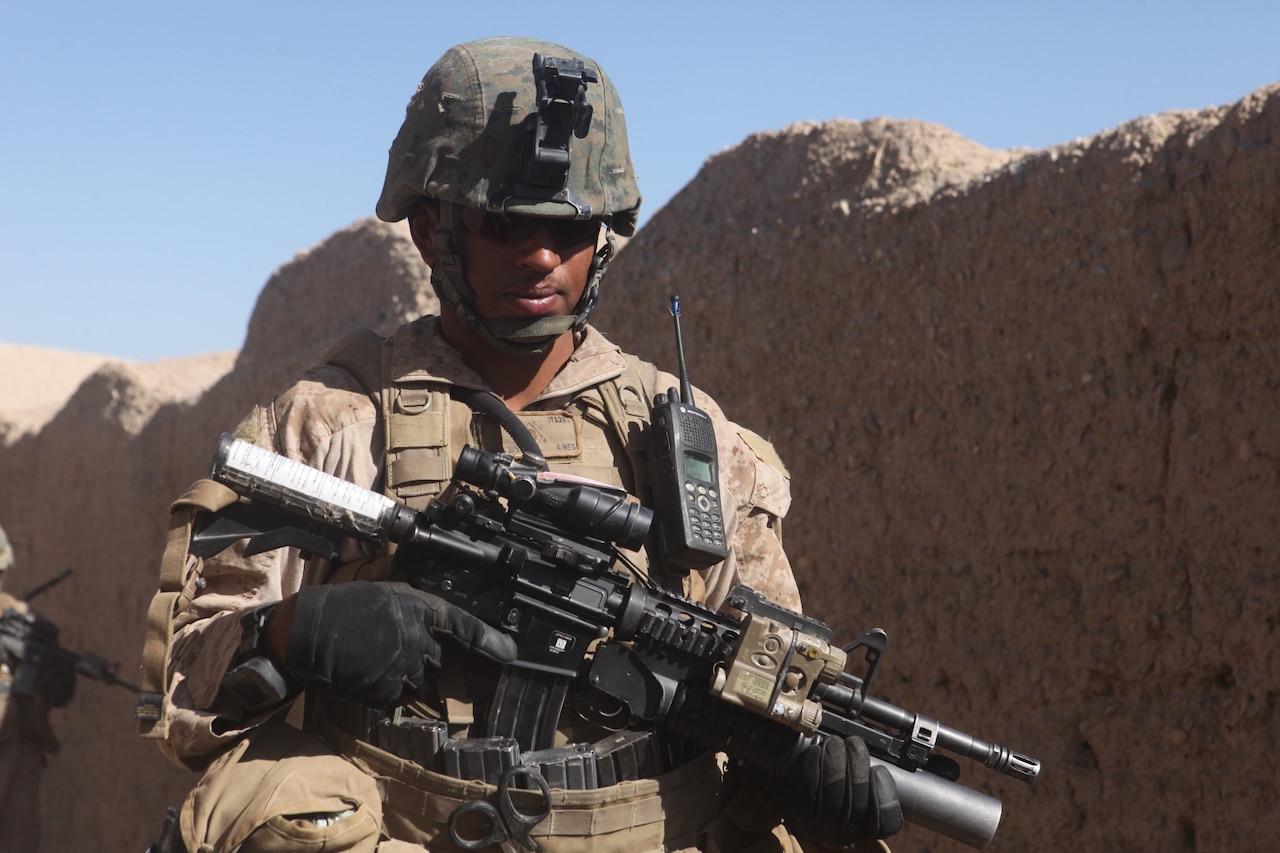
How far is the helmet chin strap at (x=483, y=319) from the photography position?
2291mm

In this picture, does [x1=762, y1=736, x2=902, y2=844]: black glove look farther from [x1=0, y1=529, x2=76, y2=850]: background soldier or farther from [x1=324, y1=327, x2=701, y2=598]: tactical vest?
[x1=0, y1=529, x2=76, y2=850]: background soldier

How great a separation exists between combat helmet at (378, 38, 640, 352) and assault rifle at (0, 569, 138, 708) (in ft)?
18.0

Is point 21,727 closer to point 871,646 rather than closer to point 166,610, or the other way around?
point 166,610

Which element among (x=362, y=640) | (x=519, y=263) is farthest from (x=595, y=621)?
(x=519, y=263)

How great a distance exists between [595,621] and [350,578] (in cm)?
43

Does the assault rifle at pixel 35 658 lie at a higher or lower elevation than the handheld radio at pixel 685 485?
lower

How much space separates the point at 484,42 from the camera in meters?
2.41

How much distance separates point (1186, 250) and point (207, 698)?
9.51 ft

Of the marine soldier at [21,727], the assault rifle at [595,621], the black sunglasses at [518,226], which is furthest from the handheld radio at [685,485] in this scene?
the marine soldier at [21,727]

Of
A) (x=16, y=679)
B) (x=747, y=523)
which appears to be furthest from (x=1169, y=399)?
(x=16, y=679)

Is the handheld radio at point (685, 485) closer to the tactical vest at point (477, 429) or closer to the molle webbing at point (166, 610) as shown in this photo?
the tactical vest at point (477, 429)

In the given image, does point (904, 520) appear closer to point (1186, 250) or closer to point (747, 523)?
point (1186, 250)

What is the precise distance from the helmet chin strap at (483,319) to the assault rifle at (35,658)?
546cm

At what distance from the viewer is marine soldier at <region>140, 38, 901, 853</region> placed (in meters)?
2.00
